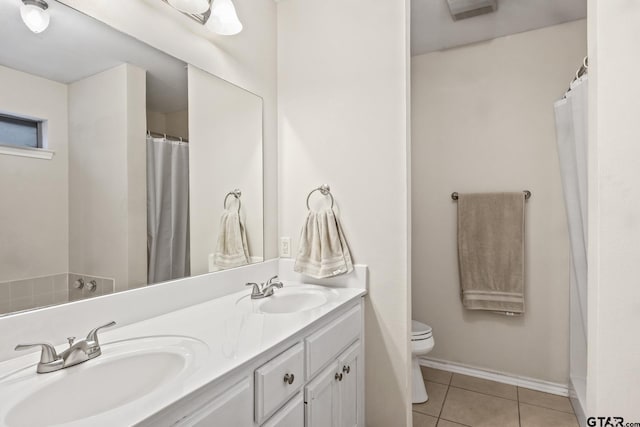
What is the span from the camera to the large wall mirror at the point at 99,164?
37.8 inches

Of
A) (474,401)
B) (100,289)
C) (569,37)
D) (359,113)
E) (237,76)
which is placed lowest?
(474,401)

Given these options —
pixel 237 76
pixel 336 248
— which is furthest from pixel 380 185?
pixel 237 76

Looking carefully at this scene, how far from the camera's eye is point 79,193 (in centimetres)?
109

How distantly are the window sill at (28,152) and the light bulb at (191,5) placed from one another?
2.54 ft

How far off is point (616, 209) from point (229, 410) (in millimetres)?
1349

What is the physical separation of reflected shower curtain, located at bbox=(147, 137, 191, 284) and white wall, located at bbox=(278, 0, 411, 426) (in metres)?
0.67

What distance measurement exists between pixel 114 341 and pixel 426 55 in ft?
8.89

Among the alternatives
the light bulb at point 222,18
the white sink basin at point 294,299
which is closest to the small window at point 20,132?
the light bulb at point 222,18

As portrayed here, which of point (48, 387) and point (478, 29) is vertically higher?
point (478, 29)

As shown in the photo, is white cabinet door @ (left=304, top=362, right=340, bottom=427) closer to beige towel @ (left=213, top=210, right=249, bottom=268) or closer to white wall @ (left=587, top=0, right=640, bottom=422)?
beige towel @ (left=213, top=210, right=249, bottom=268)

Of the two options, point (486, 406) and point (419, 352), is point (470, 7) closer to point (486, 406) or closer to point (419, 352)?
point (419, 352)

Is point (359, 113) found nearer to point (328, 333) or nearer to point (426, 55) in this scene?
point (328, 333)

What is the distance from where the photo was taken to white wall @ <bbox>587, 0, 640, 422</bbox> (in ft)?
3.48

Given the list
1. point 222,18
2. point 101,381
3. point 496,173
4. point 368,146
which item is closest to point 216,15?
point 222,18
